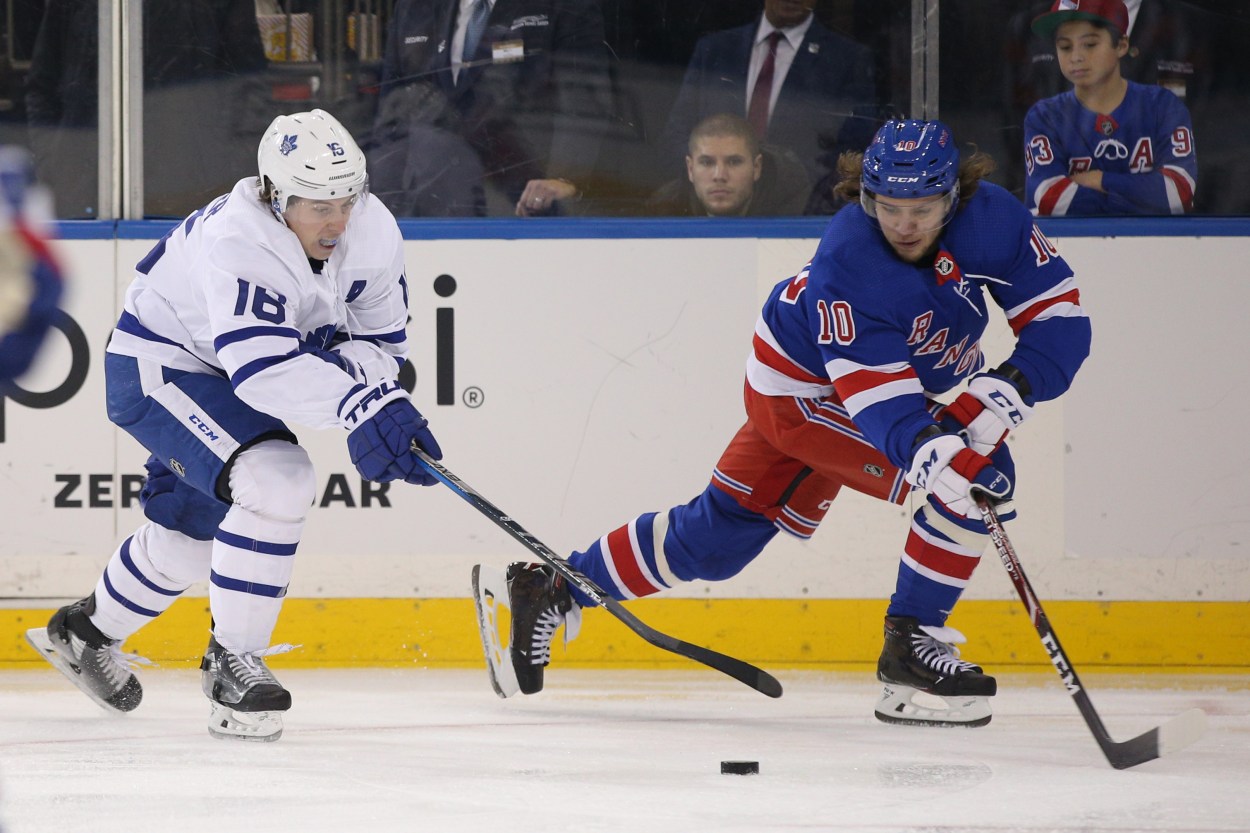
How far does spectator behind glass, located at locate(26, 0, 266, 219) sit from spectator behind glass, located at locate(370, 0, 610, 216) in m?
0.34

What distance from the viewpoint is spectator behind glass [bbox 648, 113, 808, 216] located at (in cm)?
371

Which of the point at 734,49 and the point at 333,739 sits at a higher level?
the point at 734,49

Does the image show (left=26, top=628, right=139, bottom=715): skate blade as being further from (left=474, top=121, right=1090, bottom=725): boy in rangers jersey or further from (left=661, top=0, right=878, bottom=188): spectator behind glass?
(left=661, top=0, right=878, bottom=188): spectator behind glass

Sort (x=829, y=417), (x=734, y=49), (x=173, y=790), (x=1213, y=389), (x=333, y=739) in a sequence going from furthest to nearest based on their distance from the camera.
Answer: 1. (x=734, y=49)
2. (x=1213, y=389)
3. (x=829, y=417)
4. (x=333, y=739)
5. (x=173, y=790)

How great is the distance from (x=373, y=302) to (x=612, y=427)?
88cm

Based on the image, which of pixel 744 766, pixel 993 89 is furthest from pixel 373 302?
pixel 993 89

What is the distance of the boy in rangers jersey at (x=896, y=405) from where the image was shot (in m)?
2.68

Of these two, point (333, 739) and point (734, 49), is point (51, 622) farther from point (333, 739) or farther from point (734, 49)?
point (734, 49)

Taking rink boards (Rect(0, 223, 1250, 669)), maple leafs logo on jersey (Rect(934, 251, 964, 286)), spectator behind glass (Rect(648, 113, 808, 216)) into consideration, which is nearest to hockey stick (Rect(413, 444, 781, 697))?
rink boards (Rect(0, 223, 1250, 669))

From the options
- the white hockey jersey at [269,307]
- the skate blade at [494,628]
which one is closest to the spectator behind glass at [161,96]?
the white hockey jersey at [269,307]

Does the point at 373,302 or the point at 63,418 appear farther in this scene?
the point at 63,418

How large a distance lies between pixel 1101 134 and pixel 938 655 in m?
1.44

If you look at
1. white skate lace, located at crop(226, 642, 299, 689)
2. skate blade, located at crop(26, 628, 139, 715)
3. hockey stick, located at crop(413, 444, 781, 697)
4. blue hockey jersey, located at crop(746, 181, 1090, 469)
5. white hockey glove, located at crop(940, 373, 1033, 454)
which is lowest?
skate blade, located at crop(26, 628, 139, 715)

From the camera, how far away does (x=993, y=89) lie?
371 centimetres
